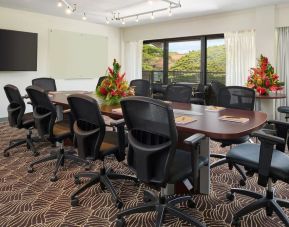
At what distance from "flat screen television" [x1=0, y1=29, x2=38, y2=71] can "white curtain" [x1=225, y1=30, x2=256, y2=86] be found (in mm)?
4525

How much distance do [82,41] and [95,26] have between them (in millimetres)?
652

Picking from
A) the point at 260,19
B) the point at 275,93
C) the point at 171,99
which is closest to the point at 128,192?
the point at 171,99

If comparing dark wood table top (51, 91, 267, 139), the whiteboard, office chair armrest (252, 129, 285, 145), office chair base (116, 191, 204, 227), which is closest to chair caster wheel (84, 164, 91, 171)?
dark wood table top (51, 91, 267, 139)

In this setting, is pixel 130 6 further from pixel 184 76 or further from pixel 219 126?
pixel 219 126

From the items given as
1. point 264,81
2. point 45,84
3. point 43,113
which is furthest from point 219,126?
point 45,84

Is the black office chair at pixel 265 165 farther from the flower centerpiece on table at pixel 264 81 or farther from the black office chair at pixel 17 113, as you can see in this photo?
the black office chair at pixel 17 113

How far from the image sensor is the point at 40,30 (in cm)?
650

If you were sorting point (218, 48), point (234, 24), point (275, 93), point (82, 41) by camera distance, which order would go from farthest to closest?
point (82, 41)
point (218, 48)
point (234, 24)
point (275, 93)

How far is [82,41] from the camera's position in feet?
24.1

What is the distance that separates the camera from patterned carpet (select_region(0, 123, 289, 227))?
2.13 metres

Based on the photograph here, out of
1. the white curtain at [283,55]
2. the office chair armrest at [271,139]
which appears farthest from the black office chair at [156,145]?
the white curtain at [283,55]

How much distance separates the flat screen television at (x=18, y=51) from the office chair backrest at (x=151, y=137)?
16.5 feet

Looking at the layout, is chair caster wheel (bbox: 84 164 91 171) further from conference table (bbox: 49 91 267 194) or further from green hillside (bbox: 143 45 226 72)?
green hillside (bbox: 143 45 226 72)

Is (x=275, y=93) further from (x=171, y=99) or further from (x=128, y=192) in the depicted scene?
(x=128, y=192)
